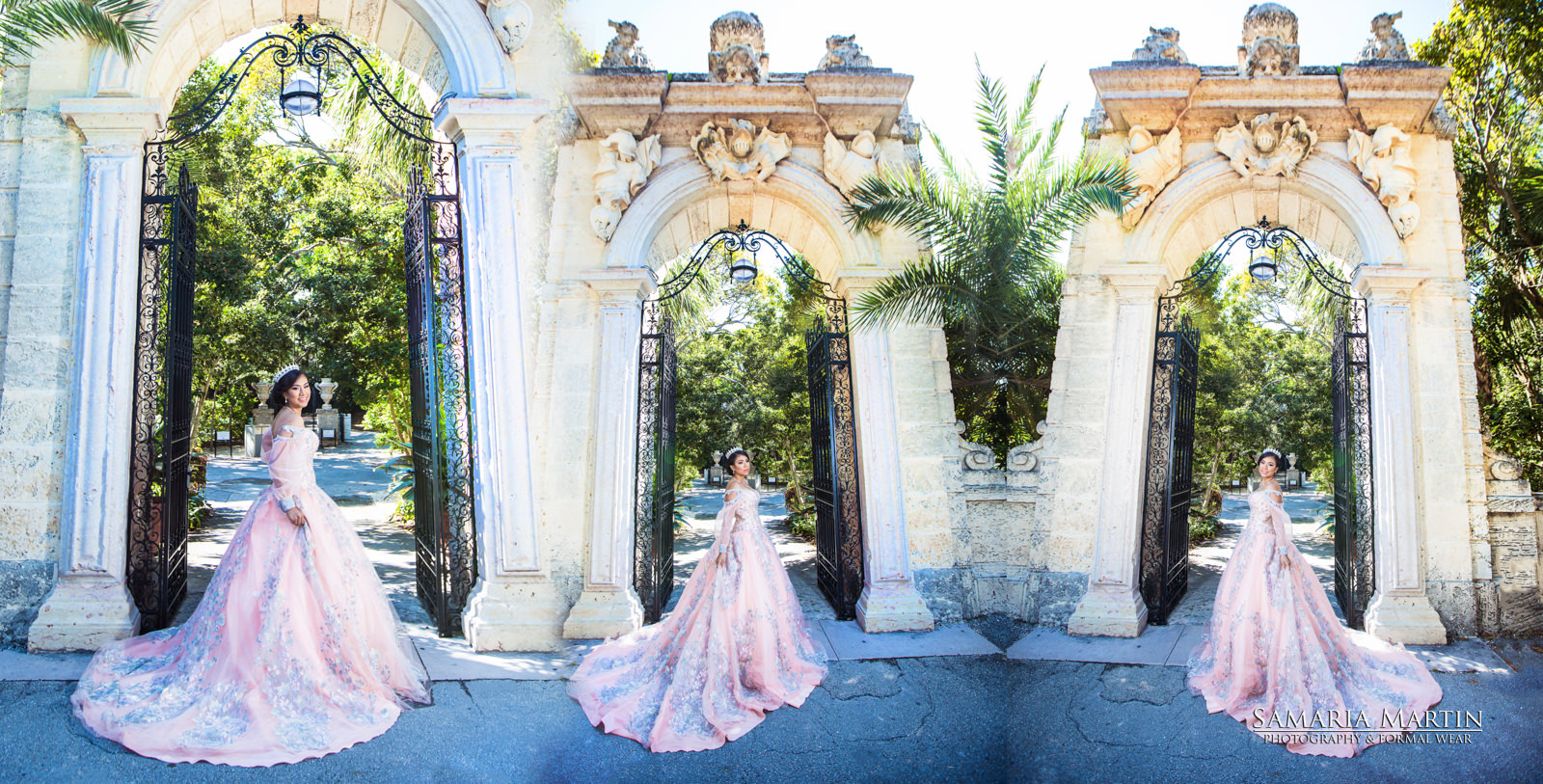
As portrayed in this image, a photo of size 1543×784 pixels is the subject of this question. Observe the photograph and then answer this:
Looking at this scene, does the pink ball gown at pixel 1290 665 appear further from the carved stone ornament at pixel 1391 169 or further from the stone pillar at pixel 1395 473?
the carved stone ornament at pixel 1391 169

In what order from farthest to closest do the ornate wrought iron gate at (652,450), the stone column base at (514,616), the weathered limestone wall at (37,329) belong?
the ornate wrought iron gate at (652,450) → the stone column base at (514,616) → the weathered limestone wall at (37,329)

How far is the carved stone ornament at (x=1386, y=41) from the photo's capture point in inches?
251

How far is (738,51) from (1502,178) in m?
6.21

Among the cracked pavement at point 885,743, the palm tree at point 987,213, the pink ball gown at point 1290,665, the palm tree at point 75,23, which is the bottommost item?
the cracked pavement at point 885,743

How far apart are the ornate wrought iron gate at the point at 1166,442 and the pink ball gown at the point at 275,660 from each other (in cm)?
524

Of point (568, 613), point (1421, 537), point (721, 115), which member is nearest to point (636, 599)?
point (568, 613)

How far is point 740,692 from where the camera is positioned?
17.0 ft

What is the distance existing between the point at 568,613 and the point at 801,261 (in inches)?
126

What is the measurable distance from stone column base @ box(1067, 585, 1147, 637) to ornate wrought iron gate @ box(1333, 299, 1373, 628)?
185cm

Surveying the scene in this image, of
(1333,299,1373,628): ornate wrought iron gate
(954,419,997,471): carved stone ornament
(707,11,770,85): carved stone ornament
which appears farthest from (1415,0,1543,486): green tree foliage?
(707,11,770,85): carved stone ornament

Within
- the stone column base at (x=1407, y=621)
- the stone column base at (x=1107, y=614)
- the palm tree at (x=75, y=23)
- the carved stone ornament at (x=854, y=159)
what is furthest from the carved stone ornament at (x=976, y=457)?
the palm tree at (x=75, y=23)

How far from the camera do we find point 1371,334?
659 cm

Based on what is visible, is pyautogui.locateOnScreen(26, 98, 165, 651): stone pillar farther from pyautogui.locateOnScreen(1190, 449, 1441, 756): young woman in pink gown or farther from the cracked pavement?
pyautogui.locateOnScreen(1190, 449, 1441, 756): young woman in pink gown

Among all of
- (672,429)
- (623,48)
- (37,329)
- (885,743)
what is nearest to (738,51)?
(623,48)
